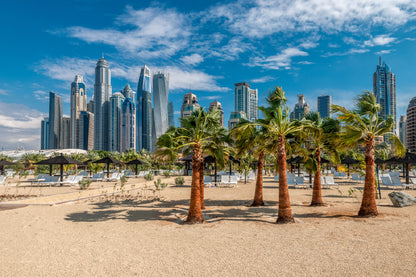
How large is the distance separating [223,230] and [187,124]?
3.53m

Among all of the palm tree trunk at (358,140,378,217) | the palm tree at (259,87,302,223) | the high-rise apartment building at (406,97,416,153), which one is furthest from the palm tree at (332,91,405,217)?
the high-rise apartment building at (406,97,416,153)

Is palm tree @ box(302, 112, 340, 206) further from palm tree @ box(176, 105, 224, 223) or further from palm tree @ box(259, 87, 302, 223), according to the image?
palm tree @ box(176, 105, 224, 223)

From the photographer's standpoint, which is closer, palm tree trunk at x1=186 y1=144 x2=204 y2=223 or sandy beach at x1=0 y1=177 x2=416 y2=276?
sandy beach at x1=0 y1=177 x2=416 y2=276

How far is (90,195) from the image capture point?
44.8ft

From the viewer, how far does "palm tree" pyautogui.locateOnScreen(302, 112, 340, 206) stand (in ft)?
32.3

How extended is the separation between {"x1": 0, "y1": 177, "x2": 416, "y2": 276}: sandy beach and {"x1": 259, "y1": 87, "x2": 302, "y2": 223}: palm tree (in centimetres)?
52

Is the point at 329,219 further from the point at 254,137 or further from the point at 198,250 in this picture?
the point at 198,250

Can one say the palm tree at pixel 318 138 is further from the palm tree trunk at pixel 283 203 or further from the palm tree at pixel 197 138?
the palm tree at pixel 197 138

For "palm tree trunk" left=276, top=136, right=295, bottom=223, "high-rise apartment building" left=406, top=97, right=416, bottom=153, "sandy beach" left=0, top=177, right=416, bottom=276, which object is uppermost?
"high-rise apartment building" left=406, top=97, right=416, bottom=153

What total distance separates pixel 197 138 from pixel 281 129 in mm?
2610

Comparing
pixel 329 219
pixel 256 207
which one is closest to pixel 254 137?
pixel 256 207

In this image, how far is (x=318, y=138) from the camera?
33.1ft

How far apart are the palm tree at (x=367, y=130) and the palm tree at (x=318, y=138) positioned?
790 millimetres

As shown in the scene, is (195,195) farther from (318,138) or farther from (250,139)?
(318,138)
